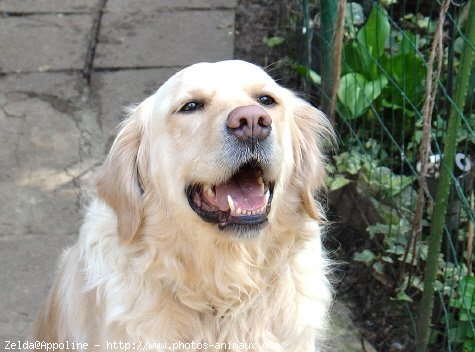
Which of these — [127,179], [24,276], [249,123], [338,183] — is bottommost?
[24,276]

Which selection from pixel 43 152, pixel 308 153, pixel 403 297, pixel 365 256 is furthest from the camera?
pixel 43 152

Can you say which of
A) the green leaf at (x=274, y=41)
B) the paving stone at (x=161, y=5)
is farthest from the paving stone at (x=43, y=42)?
the green leaf at (x=274, y=41)

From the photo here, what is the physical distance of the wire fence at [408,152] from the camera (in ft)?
10.9

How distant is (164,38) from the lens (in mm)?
5762

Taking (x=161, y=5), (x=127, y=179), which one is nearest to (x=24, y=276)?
(x=127, y=179)

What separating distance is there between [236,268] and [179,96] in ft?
2.12

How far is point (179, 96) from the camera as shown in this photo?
281cm

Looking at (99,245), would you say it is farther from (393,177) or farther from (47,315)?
(393,177)

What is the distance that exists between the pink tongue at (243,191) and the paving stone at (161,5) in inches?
140

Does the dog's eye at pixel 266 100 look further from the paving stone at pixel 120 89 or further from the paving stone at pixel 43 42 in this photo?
the paving stone at pixel 43 42

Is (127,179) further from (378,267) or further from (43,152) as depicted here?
(43,152)

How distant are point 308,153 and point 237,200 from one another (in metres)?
0.45

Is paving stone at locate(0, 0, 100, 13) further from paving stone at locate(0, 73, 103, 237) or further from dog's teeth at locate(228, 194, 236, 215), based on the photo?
dog's teeth at locate(228, 194, 236, 215)

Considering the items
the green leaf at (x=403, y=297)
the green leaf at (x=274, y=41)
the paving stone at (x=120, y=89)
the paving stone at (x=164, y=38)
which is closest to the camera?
the green leaf at (x=403, y=297)
